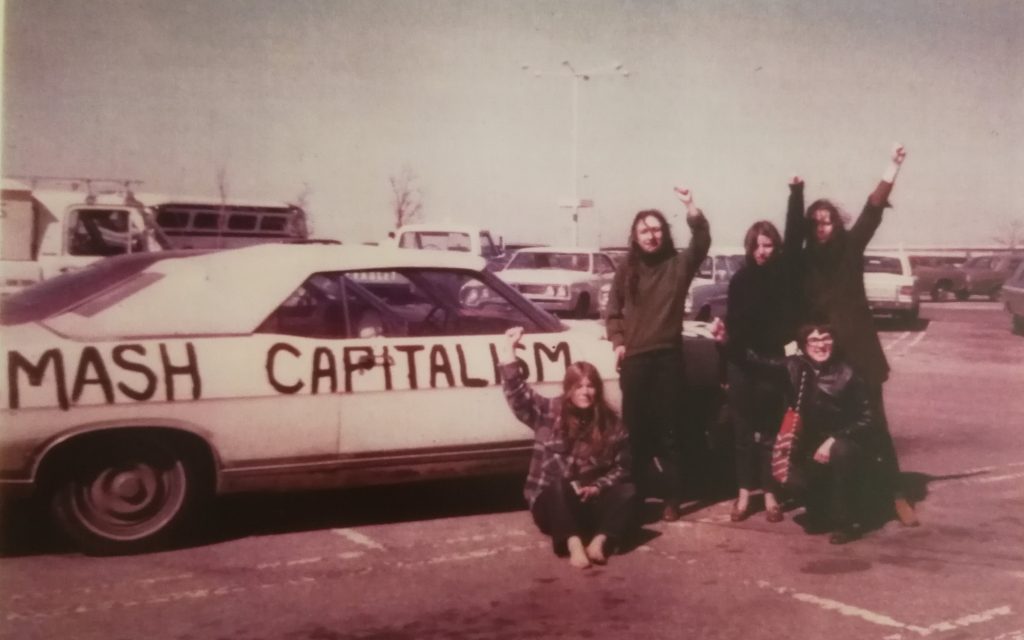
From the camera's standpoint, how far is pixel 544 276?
19.3 meters

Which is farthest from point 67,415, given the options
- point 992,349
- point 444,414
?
point 992,349

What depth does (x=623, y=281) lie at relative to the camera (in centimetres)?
544

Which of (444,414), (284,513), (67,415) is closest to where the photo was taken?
(67,415)

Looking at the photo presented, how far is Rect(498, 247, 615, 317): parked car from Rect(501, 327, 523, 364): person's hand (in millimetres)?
13604

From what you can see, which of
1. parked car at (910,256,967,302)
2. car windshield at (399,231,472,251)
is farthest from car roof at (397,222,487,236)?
parked car at (910,256,967,302)

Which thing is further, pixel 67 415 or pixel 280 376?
pixel 280 376

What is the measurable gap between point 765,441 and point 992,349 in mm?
12077

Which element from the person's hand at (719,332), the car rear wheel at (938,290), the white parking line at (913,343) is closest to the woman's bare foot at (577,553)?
the person's hand at (719,332)

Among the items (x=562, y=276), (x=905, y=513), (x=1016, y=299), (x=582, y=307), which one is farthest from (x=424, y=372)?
(x=1016, y=299)

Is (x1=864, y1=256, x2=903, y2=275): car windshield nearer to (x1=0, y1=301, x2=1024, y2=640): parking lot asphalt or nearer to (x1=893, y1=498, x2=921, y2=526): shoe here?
(x1=0, y1=301, x2=1024, y2=640): parking lot asphalt

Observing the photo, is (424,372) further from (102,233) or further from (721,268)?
(721,268)

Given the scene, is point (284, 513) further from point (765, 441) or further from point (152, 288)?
point (765, 441)

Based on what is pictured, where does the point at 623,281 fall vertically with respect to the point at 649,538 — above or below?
above

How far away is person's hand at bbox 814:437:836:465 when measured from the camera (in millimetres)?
5148
